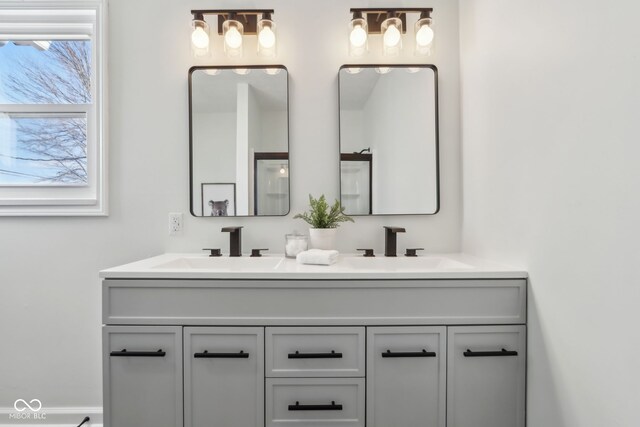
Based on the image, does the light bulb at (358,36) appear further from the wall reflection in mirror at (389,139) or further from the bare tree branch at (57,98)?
the bare tree branch at (57,98)

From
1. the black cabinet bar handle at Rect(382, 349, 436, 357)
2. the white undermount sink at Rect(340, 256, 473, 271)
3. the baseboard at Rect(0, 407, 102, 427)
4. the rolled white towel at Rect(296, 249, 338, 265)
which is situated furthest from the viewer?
the baseboard at Rect(0, 407, 102, 427)

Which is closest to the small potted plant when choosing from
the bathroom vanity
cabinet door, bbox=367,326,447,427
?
the bathroom vanity

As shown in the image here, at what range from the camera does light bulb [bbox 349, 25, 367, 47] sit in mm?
1596

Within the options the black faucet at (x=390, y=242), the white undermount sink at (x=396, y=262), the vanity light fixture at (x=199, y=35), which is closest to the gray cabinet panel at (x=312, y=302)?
the white undermount sink at (x=396, y=262)

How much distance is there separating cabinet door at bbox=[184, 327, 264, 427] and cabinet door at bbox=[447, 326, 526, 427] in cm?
73

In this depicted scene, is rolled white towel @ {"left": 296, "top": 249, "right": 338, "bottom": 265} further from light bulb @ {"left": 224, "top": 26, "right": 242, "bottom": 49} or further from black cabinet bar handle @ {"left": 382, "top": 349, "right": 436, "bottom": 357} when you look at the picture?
light bulb @ {"left": 224, "top": 26, "right": 242, "bottom": 49}

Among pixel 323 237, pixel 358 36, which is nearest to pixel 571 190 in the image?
pixel 323 237

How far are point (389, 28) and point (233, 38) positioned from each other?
0.83 metres

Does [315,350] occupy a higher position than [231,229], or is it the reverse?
[231,229]

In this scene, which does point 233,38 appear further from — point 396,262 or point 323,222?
point 396,262

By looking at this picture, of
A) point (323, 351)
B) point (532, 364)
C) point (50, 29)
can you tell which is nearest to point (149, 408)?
point (323, 351)

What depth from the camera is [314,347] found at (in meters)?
1.14

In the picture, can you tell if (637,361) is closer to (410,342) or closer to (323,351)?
(410,342)

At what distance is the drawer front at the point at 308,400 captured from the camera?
1.14m
